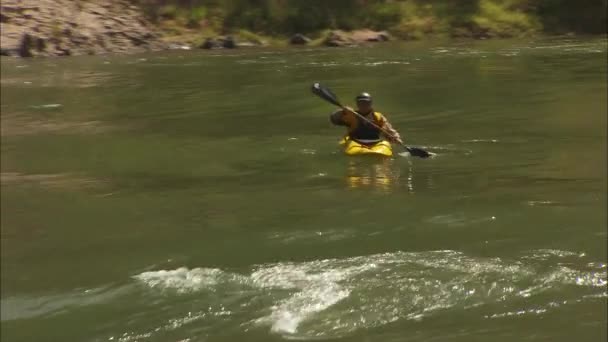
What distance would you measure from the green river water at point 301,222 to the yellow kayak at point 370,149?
123 millimetres

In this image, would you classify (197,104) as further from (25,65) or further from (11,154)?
(25,65)

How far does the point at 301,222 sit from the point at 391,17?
26024 millimetres

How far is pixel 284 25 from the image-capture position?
31.8 m

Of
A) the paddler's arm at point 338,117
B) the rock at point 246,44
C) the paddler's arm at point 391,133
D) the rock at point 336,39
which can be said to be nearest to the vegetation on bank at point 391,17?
the rock at point 246,44

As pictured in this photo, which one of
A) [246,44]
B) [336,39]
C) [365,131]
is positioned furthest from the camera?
[246,44]

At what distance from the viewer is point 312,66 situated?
2186 cm

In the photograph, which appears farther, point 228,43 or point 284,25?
point 284,25

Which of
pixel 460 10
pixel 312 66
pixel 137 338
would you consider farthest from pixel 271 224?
pixel 460 10

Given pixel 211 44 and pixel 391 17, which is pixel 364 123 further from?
pixel 391 17

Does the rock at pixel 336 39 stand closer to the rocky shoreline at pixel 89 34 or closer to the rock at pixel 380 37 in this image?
the rocky shoreline at pixel 89 34

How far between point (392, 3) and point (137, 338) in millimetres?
29346

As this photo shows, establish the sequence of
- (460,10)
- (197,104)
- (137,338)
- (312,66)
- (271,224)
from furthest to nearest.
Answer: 1. (460,10)
2. (312,66)
3. (197,104)
4. (271,224)
5. (137,338)

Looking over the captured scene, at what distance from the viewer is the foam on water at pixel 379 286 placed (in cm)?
510

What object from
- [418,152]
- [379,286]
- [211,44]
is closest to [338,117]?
[418,152]
